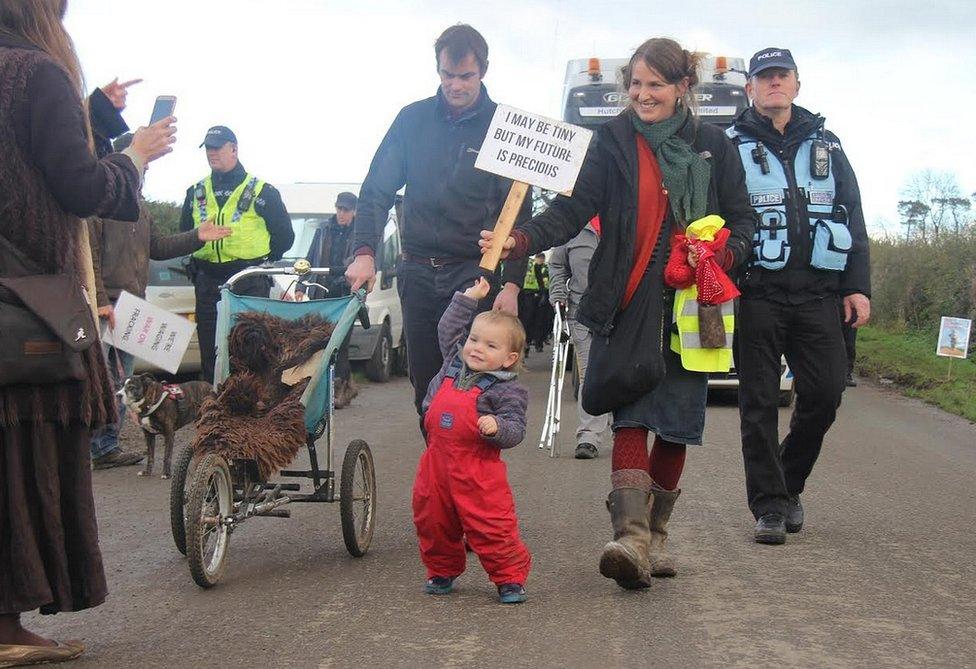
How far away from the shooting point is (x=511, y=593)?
506 cm

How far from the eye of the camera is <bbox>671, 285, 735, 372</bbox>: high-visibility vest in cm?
527

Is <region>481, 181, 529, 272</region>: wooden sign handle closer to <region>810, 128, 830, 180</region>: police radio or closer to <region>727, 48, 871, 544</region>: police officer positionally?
<region>727, 48, 871, 544</region>: police officer

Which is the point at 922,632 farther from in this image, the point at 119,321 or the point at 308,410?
the point at 119,321

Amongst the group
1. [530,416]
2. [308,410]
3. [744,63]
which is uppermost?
[744,63]

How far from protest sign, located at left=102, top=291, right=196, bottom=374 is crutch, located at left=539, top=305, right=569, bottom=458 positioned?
3241mm

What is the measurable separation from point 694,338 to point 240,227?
544cm

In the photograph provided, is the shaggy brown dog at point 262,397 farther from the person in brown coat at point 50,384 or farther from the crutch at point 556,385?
the crutch at point 556,385

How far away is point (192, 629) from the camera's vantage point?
15.6ft

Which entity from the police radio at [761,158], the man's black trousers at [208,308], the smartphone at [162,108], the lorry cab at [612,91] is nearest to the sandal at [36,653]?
the smartphone at [162,108]

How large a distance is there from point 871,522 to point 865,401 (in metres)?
8.79

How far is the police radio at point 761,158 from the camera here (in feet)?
20.7

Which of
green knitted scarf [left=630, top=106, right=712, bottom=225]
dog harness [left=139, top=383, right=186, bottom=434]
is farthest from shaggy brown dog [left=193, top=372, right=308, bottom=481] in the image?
dog harness [left=139, top=383, right=186, bottom=434]

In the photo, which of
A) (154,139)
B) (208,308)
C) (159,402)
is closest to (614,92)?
(208,308)

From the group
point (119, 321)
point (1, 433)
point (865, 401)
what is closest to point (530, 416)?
point (865, 401)
